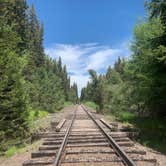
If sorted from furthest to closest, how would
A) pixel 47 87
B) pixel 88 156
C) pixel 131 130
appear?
pixel 47 87
pixel 131 130
pixel 88 156

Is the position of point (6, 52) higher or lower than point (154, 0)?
lower

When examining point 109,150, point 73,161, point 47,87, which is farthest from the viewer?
point 47,87

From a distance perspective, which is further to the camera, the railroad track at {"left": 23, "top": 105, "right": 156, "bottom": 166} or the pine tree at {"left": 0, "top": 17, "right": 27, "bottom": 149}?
the pine tree at {"left": 0, "top": 17, "right": 27, "bottom": 149}

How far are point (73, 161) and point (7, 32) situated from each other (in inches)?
387

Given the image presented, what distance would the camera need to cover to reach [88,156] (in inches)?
324

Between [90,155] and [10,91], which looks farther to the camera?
[10,91]

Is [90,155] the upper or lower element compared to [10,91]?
lower

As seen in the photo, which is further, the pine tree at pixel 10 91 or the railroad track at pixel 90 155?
the pine tree at pixel 10 91

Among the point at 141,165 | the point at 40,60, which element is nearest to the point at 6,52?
the point at 141,165

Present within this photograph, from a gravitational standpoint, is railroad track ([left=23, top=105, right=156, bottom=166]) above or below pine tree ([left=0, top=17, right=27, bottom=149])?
below

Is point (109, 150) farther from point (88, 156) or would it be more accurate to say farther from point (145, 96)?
point (145, 96)

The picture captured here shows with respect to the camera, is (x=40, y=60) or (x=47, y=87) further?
(x=40, y=60)

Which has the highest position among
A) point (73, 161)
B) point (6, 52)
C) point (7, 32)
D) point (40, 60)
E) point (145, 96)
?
point (40, 60)

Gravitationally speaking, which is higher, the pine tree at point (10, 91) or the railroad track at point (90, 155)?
the pine tree at point (10, 91)
